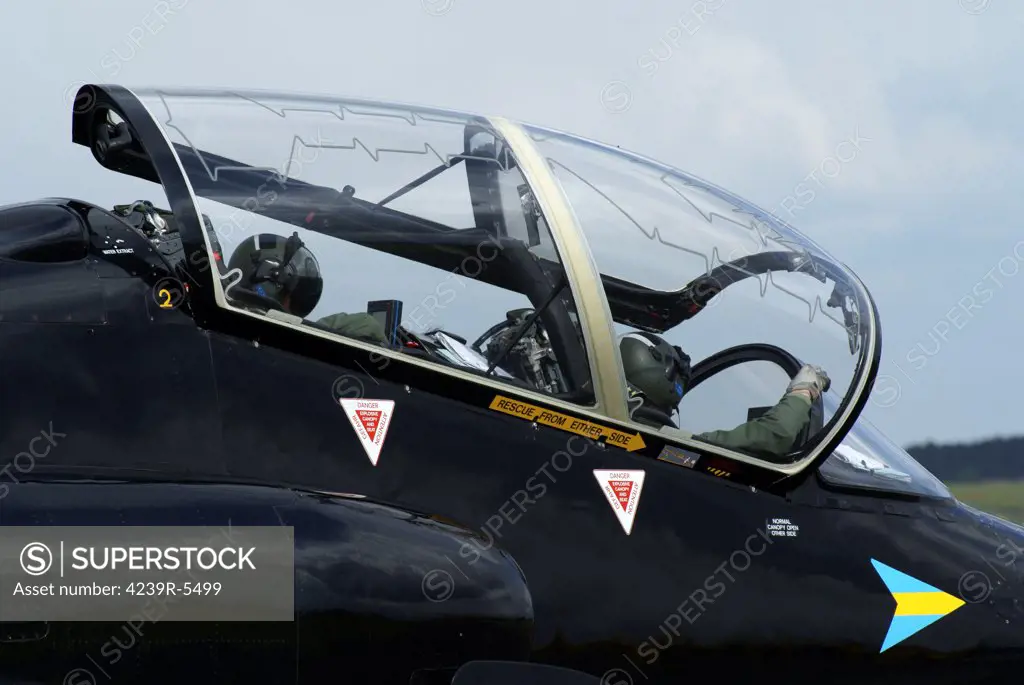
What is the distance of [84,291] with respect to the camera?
17.3ft

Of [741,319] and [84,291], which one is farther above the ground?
[741,319]

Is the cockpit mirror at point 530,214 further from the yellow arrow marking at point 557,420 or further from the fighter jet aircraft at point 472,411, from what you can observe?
the yellow arrow marking at point 557,420

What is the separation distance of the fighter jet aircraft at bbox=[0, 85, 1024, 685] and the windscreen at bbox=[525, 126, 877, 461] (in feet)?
0.05

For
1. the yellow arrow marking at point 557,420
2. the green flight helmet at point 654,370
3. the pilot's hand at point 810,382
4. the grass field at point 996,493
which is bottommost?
the grass field at point 996,493

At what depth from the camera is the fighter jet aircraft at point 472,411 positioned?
15.3ft

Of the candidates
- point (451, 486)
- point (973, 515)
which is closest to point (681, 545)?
point (451, 486)

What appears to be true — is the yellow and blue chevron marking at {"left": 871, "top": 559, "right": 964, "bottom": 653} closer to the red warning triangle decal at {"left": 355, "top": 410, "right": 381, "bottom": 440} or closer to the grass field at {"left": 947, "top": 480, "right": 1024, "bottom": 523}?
the red warning triangle decal at {"left": 355, "top": 410, "right": 381, "bottom": 440}

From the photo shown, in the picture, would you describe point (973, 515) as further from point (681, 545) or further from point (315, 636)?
point (315, 636)

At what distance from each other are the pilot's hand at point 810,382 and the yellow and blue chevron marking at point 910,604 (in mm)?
803

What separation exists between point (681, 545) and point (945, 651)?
136 centimetres

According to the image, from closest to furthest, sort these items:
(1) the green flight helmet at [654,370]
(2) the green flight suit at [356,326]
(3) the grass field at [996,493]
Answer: (2) the green flight suit at [356,326] < (1) the green flight helmet at [654,370] < (3) the grass field at [996,493]

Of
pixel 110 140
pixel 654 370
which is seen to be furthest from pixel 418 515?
pixel 110 140

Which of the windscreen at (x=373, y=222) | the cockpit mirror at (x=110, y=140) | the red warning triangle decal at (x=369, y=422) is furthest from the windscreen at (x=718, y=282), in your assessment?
the cockpit mirror at (x=110, y=140)

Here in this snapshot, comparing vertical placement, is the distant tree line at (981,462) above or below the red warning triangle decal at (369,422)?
below
